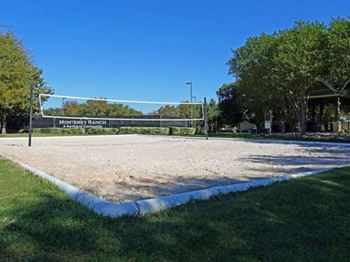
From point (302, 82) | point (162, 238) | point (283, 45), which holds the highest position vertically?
point (283, 45)

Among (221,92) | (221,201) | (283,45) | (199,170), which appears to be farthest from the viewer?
(221,92)

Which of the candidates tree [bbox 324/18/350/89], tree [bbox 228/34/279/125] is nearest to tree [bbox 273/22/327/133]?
tree [bbox 228/34/279/125]

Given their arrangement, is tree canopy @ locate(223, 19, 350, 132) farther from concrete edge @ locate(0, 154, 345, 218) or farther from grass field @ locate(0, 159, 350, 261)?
grass field @ locate(0, 159, 350, 261)

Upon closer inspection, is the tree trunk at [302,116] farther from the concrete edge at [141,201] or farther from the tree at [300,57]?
the concrete edge at [141,201]

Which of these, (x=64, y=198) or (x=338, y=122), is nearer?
(x=64, y=198)

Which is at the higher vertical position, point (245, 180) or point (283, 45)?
point (283, 45)

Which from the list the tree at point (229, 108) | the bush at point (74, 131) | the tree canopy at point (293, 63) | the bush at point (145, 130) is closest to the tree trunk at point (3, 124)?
the bush at point (74, 131)

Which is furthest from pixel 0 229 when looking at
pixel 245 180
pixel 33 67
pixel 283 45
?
pixel 33 67

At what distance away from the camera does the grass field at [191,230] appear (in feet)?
11.4

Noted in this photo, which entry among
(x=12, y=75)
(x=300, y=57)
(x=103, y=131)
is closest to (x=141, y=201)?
(x=300, y=57)

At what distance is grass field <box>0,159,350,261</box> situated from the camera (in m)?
3.47

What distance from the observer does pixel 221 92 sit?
46406 millimetres

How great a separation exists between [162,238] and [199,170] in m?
4.53

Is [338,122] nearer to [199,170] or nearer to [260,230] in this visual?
[199,170]
